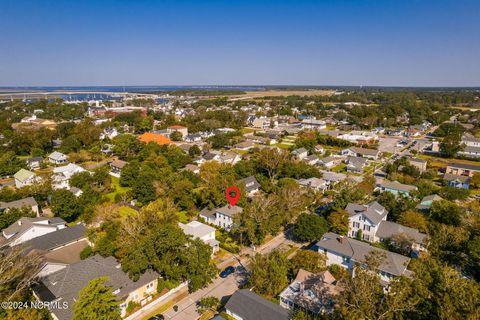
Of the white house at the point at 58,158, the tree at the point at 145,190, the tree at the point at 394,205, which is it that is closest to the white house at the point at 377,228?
the tree at the point at 394,205

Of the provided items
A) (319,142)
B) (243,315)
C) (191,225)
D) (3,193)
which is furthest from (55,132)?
(243,315)

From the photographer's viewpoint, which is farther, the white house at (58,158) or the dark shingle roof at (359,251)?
the white house at (58,158)

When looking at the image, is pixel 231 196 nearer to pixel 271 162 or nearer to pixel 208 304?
pixel 271 162

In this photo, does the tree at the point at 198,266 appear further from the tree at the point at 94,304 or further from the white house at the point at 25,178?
the white house at the point at 25,178

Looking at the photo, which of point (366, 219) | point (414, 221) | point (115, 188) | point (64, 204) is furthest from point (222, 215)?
point (115, 188)

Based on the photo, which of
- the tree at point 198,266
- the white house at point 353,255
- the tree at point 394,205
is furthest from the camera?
the tree at point 394,205

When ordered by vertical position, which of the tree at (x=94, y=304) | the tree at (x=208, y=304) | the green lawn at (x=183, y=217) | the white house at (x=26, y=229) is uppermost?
the tree at (x=94, y=304)

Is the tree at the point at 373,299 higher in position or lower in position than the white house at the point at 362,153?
higher
